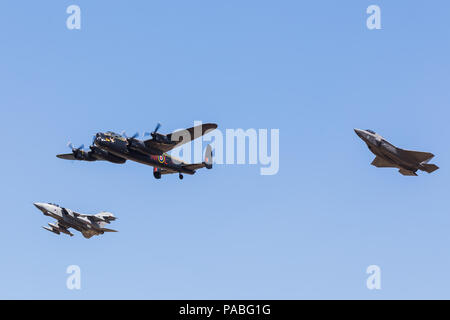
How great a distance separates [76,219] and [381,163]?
143ft

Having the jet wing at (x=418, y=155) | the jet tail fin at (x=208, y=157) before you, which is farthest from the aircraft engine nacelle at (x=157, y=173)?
the jet wing at (x=418, y=155)

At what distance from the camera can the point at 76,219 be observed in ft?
306

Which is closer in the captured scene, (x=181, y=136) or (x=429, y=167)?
(x=429, y=167)

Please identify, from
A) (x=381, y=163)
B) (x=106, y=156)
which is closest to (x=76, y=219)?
(x=106, y=156)

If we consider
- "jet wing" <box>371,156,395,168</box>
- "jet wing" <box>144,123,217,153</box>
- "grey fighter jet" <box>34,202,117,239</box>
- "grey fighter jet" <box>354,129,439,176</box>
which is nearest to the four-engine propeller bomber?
"jet wing" <box>144,123,217,153</box>

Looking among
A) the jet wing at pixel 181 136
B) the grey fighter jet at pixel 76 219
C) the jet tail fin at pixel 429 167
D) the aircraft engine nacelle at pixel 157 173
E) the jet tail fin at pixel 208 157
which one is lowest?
the grey fighter jet at pixel 76 219

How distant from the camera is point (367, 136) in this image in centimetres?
7556

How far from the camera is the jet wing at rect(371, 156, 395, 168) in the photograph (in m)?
77.9

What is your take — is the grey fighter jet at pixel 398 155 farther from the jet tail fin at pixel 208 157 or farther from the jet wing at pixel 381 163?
the jet tail fin at pixel 208 157

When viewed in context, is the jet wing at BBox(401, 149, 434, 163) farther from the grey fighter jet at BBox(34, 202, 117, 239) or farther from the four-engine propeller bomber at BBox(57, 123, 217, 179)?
the grey fighter jet at BBox(34, 202, 117, 239)

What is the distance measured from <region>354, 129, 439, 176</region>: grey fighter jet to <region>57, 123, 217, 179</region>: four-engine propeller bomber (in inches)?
760

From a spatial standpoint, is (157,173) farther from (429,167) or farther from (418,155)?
(429,167)

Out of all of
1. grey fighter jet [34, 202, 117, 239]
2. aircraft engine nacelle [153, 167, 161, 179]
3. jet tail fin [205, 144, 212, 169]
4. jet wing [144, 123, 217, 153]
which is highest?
jet wing [144, 123, 217, 153]

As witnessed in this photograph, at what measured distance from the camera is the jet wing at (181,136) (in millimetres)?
81500
